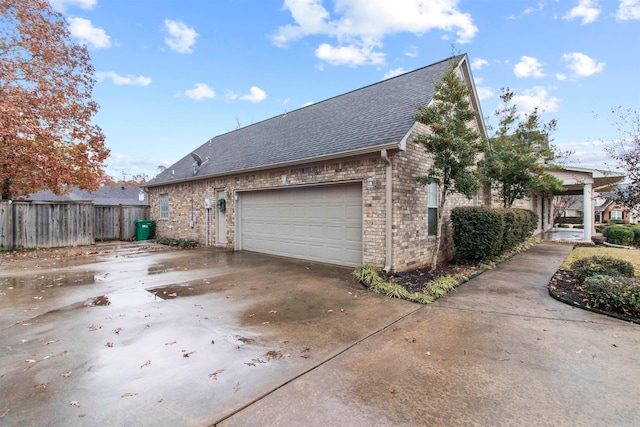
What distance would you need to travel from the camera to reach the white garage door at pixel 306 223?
7754 mm

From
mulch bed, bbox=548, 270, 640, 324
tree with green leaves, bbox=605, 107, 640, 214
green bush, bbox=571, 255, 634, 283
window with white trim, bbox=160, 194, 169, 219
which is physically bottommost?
mulch bed, bbox=548, 270, 640, 324

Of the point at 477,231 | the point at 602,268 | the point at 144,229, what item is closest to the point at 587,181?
the point at 477,231

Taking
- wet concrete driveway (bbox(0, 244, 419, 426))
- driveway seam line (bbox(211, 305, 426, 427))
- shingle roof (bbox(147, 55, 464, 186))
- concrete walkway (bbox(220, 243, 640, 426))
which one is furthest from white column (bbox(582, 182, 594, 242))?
driveway seam line (bbox(211, 305, 426, 427))

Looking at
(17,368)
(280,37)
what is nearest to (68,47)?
(280,37)

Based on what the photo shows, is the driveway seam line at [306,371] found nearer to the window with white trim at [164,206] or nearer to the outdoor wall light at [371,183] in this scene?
the outdoor wall light at [371,183]

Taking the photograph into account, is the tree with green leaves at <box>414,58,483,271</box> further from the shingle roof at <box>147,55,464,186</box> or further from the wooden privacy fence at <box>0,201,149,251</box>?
the wooden privacy fence at <box>0,201,149,251</box>

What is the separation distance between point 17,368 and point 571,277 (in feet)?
31.2

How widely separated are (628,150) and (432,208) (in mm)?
4036

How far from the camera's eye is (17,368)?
9.84 feet

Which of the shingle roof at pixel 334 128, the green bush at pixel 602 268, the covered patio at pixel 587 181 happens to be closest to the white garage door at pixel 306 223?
the shingle roof at pixel 334 128

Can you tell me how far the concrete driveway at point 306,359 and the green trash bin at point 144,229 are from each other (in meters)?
10.2

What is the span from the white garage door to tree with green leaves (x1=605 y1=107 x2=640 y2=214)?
18.0 feet

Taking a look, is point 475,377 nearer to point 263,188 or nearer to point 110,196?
point 263,188

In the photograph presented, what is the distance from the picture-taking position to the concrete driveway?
240cm
